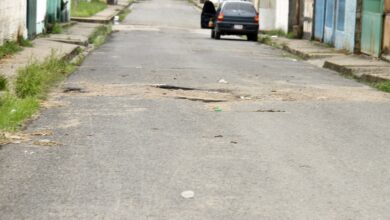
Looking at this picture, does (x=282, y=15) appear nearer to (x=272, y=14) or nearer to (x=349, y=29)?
(x=272, y=14)

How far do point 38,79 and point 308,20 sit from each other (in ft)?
77.0

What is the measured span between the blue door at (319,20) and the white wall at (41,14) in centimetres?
985

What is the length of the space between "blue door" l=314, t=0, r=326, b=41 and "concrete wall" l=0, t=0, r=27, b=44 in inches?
444

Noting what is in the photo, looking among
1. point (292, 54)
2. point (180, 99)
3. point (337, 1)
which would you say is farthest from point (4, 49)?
point (337, 1)

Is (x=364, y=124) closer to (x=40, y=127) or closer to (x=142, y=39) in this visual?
(x=40, y=127)

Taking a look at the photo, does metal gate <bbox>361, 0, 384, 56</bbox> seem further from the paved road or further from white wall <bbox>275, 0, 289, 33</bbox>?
white wall <bbox>275, 0, 289, 33</bbox>

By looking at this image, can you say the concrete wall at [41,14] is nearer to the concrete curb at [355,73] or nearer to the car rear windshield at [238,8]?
the car rear windshield at [238,8]

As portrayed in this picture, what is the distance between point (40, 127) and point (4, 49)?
11.4 m

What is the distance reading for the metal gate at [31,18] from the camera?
29281 mm

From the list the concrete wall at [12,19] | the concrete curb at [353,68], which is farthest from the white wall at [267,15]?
the concrete wall at [12,19]

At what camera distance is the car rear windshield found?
39500 millimetres

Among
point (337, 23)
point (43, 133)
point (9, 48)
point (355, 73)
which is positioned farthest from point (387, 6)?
point (43, 133)

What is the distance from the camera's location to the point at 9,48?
22969 mm

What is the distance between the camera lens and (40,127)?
37.5ft
